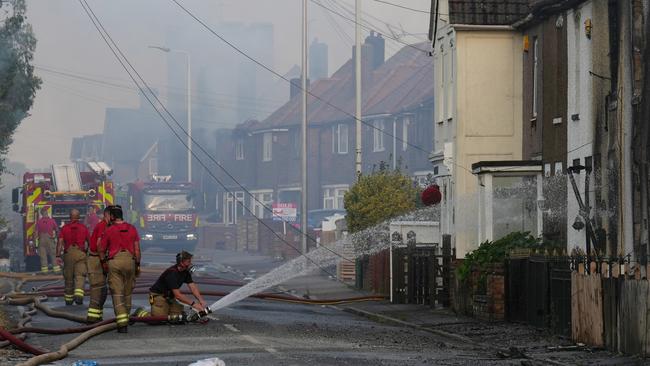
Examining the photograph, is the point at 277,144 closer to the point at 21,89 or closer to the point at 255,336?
the point at 21,89

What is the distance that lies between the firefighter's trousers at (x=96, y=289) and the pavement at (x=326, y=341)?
0.56 m

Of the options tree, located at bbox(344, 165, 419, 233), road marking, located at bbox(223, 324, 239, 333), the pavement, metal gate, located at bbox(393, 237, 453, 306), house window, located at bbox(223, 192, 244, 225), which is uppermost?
house window, located at bbox(223, 192, 244, 225)

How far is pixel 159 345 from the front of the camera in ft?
57.4

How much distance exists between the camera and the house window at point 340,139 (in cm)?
7538

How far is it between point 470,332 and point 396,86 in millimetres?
51274

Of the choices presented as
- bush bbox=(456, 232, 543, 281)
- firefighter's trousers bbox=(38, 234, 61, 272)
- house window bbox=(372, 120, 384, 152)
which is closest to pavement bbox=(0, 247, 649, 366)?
bush bbox=(456, 232, 543, 281)

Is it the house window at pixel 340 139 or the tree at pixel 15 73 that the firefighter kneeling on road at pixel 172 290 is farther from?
the house window at pixel 340 139

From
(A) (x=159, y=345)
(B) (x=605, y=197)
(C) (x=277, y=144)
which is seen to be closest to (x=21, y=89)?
(B) (x=605, y=197)

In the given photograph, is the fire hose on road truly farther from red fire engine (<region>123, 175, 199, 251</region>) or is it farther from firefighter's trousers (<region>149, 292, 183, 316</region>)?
red fire engine (<region>123, 175, 199, 251</region>)

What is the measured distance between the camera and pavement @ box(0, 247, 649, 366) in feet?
52.7

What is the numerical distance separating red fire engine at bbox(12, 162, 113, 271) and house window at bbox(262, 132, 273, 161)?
34.4 metres

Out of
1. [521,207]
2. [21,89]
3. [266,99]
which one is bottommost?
[521,207]

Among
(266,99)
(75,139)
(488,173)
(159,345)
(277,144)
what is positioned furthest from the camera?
(75,139)

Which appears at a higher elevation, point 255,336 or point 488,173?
point 488,173
